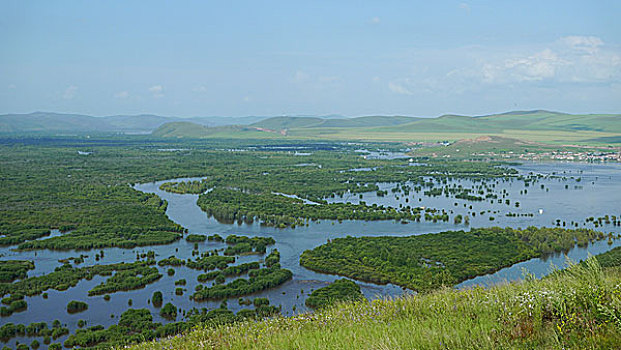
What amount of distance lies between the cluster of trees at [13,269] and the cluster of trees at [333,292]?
35.3 ft

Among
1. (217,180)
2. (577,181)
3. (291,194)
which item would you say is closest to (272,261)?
(291,194)

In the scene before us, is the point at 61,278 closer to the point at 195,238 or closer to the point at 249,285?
the point at 195,238

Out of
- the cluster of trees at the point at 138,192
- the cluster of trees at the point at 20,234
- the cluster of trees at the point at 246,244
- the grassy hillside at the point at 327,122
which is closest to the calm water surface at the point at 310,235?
the cluster of trees at the point at 246,244

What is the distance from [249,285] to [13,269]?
9210 millimetres

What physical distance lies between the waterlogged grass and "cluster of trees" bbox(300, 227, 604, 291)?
10845 millimetres

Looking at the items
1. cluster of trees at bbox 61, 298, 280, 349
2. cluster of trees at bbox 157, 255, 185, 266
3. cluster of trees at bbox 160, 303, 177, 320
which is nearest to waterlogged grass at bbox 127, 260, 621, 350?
cluster of trees at bbox 61, 298, 280, 349

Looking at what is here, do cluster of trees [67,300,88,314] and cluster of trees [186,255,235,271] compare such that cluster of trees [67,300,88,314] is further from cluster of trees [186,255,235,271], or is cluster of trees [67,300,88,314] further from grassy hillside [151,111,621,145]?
grassy hillside [151,111,621,145]

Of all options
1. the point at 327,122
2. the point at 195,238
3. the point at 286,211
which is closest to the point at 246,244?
the point at 195,238

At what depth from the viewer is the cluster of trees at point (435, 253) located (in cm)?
1869

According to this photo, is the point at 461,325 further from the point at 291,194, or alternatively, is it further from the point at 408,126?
the point at 408,126

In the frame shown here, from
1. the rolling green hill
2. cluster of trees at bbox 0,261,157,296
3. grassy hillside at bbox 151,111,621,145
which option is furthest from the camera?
the rolling green hill

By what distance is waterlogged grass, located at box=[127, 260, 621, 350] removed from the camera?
4004 mm

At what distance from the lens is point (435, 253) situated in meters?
21.0

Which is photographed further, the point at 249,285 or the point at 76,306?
the point at 249,285
